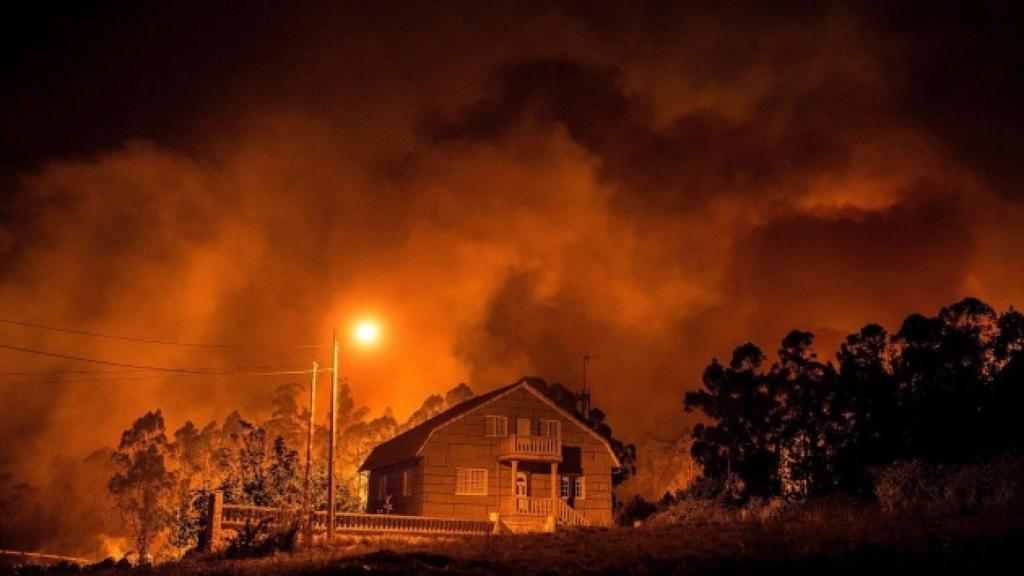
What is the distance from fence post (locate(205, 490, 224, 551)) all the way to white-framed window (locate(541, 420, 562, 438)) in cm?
2245

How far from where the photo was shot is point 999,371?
59281 millimetres

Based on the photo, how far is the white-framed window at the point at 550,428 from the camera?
194 ft

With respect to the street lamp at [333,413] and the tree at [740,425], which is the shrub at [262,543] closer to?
the street lamp at [333,413]

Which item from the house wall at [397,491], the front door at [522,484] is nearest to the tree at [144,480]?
the house wall at [397,491]

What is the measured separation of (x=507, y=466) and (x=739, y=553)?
34.4 m

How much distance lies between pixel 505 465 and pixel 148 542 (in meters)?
57.9

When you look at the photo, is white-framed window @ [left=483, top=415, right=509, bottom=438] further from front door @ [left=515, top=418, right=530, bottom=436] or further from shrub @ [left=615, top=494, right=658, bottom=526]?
shrub @ [left=615, top=494, right=658, bottom=526]

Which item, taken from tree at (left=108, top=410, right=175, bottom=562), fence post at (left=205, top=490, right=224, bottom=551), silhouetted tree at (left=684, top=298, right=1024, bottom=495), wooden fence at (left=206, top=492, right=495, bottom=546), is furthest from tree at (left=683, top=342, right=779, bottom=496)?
tree at (left=108, top=410, right=175, bottom=562)

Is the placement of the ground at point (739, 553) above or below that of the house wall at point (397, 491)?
below

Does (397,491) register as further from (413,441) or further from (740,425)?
(740,425)

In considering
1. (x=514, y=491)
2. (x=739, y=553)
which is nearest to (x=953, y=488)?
(x=739, y=553)

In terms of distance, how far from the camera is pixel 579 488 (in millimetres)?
59156

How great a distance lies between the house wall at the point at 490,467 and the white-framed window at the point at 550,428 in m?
0.29

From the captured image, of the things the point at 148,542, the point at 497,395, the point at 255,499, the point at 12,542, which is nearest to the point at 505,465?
the point at 497,395
